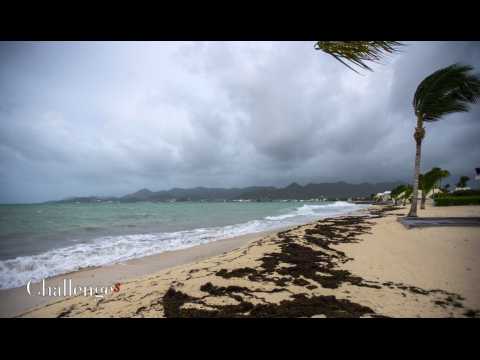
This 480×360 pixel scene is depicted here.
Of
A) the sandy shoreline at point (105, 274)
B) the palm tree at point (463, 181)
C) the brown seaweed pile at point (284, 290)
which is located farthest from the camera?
the palm tree at point (463, 181)

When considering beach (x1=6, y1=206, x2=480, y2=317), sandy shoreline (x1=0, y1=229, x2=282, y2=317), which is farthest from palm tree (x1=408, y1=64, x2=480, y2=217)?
sandy shoreline (x1=0, y1=229, x2=282, y2=317)

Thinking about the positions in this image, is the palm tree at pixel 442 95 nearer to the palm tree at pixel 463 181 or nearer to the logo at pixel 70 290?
the logo at pixel 70 290

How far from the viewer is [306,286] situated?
4.11 meters

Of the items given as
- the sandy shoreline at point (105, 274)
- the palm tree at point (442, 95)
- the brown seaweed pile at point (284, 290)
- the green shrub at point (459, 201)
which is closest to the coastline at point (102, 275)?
the sandy shoreline at point (105, 274)

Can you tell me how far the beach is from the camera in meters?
3.22

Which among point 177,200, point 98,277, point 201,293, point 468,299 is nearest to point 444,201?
point 468,299

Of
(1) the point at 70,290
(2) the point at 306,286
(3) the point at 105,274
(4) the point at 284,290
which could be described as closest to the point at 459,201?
(2) the point at 306,286

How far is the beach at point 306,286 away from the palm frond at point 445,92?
7.02m

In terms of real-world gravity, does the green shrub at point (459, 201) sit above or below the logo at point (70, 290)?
above

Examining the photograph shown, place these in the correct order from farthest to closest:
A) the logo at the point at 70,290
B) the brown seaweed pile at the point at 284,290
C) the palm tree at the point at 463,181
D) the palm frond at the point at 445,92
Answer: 1. the palm tree at the point at 463,181
2. the palm frond at the point at 445,92
3. the logo at the point at 70,290
4. the brown seaweed pile at the point at 284,290

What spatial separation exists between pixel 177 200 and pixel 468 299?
14308 cm

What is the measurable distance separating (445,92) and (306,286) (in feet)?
42.4

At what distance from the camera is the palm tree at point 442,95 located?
9289 mm

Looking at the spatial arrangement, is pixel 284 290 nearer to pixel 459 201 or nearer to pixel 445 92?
pixel 445 92
